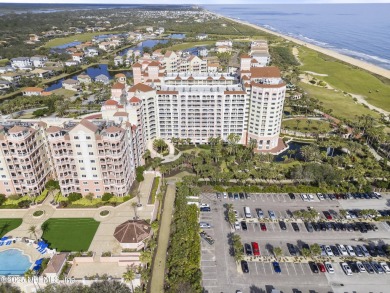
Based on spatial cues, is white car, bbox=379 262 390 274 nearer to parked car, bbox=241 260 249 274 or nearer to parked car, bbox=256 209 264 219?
parked car, bbox=256 209 264 219

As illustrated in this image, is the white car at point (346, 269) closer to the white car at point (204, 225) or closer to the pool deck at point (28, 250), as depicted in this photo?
the white car at point (204, 225)

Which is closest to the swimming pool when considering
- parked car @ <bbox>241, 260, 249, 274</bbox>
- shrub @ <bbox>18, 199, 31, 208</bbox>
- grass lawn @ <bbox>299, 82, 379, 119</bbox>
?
shrub @ <bbox>18, 199, 31, 208</bbox>

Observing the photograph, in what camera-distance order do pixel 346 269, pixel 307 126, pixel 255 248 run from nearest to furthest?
pixel 346 269, pixel 255 248, pixel 307 126

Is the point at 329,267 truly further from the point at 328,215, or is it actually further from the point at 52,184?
Result: the point at 52,184

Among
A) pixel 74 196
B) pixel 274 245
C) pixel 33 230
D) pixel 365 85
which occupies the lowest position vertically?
pixel 365 85

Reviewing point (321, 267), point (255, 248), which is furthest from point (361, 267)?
point (255, 248)

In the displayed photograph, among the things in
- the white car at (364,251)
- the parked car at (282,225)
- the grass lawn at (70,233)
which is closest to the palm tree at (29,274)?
the grass lawn at (70,233)
